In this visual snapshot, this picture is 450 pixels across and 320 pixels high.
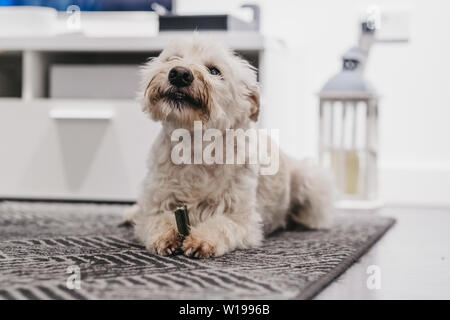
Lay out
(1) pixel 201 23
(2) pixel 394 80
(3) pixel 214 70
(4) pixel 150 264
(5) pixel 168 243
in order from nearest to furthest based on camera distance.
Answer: (4) pixel 150 264 → (5) pixel 168 243 → (3) pixel 214 70 → (1) pixel 201 23 → (2) pixel 394 80

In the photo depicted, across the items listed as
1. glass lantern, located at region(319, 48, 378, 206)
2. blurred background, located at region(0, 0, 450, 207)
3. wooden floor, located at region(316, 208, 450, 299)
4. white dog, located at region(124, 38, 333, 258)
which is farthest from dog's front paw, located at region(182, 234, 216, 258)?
glass lantern, located at region(319, 48, 378, 206)

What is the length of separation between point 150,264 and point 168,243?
120 mm

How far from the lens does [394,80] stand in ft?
9.95

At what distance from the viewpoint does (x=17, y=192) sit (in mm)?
2721

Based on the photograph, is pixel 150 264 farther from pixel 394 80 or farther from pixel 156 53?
pixel 394 80

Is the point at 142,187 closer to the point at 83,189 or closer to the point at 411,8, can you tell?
the point at 83,189

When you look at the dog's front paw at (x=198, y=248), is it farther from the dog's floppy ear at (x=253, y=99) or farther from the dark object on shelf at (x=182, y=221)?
the dog's floppy ear at (x=253, y=99)

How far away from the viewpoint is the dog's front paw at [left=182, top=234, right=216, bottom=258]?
1469 mm

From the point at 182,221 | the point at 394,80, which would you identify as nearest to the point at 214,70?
the point at 182,221

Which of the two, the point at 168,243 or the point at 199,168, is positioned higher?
the point at 199,168

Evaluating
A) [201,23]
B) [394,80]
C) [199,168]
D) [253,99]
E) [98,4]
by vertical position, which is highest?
[98,4]
